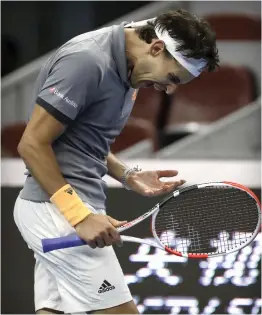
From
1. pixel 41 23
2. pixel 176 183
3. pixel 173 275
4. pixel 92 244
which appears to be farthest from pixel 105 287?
pixel 41 23

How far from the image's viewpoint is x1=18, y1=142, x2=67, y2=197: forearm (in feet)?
7.93

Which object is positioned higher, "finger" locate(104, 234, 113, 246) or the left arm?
"finger" locate(104, 234, 113, 246)

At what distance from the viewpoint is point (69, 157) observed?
8.40 feet

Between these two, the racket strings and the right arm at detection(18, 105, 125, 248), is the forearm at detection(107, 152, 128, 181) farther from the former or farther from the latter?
the right arm at detection(18, 105, 125, 248)

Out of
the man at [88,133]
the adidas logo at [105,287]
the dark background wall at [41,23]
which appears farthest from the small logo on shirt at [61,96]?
the dark background wall at [41,23]

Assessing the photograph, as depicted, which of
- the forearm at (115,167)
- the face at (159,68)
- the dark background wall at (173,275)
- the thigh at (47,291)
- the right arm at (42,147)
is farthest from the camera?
the dark background wall at (173,275)

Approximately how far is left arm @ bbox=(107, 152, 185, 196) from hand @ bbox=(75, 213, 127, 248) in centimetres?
29

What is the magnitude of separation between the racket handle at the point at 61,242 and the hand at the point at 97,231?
0.17 ft

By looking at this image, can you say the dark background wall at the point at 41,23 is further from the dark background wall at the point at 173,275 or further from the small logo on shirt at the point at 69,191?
the small logo on shirt at the point at 69,191

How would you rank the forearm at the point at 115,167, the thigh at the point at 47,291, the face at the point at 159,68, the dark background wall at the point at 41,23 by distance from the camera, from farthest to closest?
the dark background wall at the point at 41,23
the forearm at the point at 115,167
the thigh at the point at 47,291
the face at the point at 159,68

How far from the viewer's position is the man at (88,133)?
2.43m

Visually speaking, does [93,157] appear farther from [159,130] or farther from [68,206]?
Result: [159,130]

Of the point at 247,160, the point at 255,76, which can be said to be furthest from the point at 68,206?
the point at 255,76

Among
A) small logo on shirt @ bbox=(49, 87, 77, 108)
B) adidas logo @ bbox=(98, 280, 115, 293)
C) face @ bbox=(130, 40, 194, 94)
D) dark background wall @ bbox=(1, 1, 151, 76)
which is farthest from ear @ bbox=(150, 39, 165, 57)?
dark background wall @ bbox=(1, 1, 151, 76)
